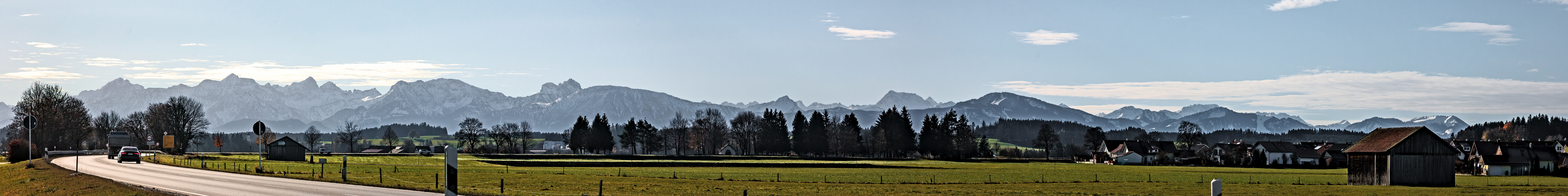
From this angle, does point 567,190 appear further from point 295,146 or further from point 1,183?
point 295,146

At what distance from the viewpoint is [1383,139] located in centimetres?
5894

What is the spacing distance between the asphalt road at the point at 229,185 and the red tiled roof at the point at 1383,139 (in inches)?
2021

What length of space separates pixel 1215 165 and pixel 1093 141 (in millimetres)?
50133

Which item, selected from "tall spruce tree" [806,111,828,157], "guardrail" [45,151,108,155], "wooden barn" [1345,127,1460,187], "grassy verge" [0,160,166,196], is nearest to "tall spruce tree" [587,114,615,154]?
"tall spruce tree" [806,111,828,157]

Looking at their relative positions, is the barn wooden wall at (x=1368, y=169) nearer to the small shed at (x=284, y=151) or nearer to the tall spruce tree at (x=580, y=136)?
the small shed at (x=284, y=151)

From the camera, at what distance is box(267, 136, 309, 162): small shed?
97.4 metres

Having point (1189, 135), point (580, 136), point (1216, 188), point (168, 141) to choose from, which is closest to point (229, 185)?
point (1216, 188)

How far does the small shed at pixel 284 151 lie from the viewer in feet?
319

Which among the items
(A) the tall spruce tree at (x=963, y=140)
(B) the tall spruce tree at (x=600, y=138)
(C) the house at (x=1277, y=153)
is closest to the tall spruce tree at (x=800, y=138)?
(A) the tall spruce tree at (x=963, y=140)

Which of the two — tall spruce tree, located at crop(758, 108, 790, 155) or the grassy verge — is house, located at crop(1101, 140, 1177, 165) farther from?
the grassy verge

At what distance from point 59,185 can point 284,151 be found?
211ft

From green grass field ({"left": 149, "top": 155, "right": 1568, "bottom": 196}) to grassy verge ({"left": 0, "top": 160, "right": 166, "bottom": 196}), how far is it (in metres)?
7.73

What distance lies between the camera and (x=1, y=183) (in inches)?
1698

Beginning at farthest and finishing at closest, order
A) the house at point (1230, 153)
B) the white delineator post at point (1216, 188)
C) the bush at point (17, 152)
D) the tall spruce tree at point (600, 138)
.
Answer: the tall spruce tree at point (600, 138) → the house at point (1230, 153) → the bush at point (17, 152) → the white delineator post at point (1216, 188)
